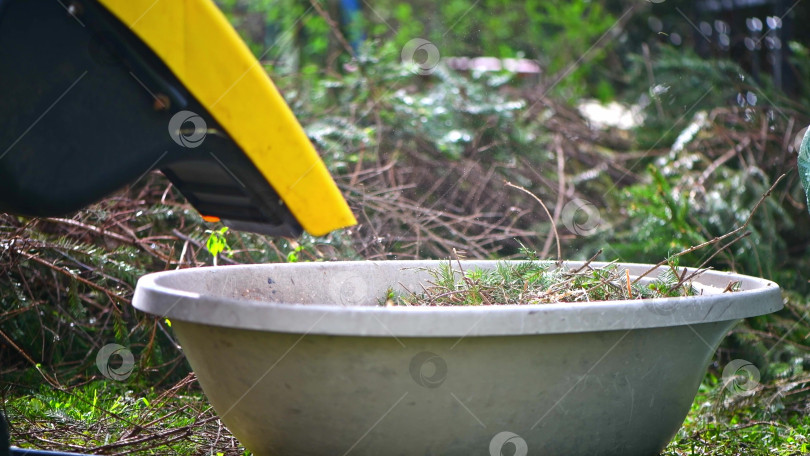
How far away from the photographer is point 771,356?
291cm

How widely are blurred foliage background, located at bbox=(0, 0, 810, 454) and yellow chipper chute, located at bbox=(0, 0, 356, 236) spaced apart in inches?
43.0

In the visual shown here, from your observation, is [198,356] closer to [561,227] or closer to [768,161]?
[561,227]

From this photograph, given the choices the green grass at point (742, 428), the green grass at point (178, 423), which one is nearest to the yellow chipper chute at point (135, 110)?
the green grass at point (178, 423)

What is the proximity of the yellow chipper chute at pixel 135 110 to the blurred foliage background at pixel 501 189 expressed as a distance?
3.59ft

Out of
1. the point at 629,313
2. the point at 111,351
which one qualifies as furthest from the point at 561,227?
the point at 629,313

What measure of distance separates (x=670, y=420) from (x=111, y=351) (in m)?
1.89

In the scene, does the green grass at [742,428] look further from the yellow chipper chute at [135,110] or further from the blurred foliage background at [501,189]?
the yellow chipper chute at [135,110]

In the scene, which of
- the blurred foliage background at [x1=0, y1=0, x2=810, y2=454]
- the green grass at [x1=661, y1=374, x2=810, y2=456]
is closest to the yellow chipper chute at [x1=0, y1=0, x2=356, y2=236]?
the blurred foliage background at [x1=0, y1=0, x2=810, y2=454]

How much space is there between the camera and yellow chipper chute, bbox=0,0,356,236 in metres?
1.24

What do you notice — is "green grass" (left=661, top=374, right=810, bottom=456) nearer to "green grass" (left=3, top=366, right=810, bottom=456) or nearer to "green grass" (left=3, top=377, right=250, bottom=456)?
"green grass" (left=3, top=366, right=810, bottom=456)

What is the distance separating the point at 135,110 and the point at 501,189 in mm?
2718

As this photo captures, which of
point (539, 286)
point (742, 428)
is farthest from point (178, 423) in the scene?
point (742, 428)

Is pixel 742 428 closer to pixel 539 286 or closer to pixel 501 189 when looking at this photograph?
pixel 539 286

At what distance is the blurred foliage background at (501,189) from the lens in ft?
8.93
